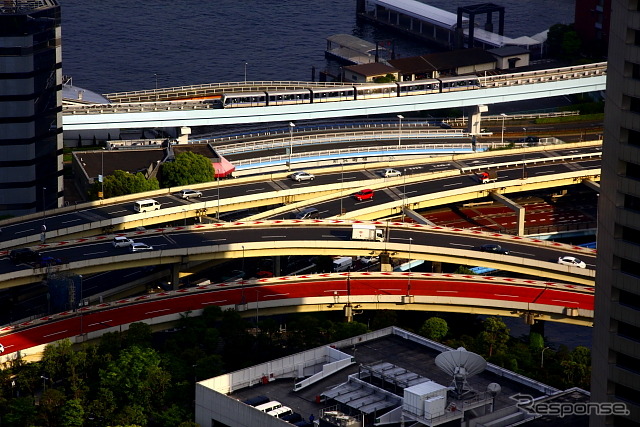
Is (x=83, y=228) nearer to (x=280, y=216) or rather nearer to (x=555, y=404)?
(x=280, y=216)

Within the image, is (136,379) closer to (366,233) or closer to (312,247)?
(312,247)

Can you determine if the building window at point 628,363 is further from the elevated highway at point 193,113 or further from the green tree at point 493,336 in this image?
the elevated highway at point 193,113

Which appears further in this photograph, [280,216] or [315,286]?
[280,216]

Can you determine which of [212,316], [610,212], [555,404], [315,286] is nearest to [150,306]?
[212,316]

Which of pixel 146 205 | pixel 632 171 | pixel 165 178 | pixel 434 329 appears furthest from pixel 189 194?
pixel 632 171

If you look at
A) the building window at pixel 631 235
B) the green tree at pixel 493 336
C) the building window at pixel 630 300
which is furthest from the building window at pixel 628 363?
the green tree at pixel 493 336

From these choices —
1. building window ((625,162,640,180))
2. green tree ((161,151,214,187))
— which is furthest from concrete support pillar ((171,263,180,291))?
building window ((625,162,640,180))
